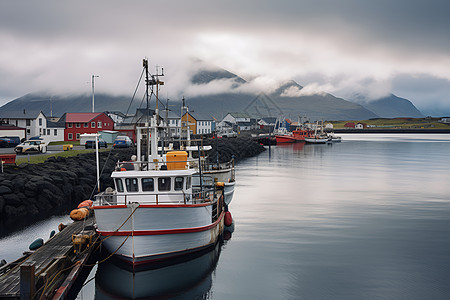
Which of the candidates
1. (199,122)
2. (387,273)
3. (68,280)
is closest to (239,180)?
(387,273)

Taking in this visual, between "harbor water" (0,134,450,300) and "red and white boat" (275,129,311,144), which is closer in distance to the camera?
"harbor water" (0,134,450,300)

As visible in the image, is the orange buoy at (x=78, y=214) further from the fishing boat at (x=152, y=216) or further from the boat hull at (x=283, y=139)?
the boat hull at (x=283, y=139)

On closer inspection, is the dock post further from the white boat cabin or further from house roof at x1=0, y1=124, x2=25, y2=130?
house roof at x1=0, y1=124, x2=25, y2=130

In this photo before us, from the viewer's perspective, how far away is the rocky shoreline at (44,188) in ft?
95.8

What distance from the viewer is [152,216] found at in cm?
1817

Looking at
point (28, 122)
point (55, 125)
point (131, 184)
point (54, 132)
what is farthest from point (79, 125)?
point (131, 184)

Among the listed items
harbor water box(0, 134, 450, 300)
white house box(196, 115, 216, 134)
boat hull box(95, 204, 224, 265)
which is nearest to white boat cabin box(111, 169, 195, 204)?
boat hull box(95, 204, 224, 265)

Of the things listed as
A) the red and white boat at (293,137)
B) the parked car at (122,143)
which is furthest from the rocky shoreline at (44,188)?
the red and white boat at (293,137)

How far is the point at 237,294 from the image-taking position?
17906mm

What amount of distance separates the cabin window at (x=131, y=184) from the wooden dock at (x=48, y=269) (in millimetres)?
2709

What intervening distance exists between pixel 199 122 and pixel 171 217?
13610 cm

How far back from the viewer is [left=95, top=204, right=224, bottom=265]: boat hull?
18156mm

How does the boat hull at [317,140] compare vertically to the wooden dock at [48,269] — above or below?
above

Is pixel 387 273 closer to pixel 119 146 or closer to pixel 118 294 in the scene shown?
pixel 118 294
